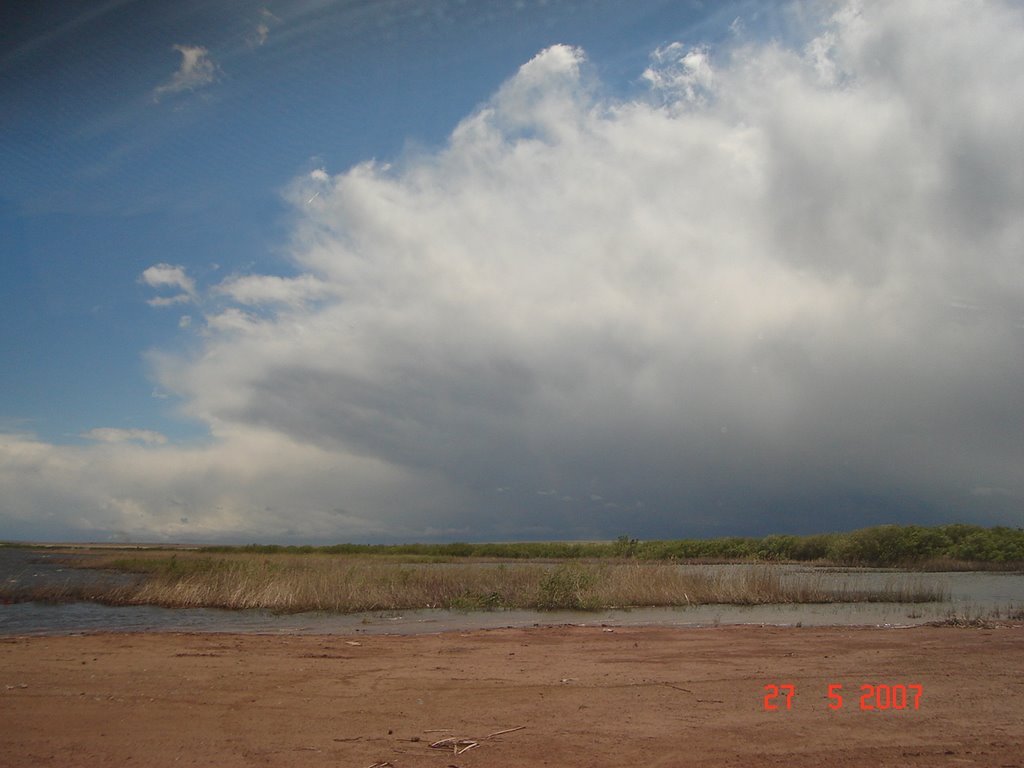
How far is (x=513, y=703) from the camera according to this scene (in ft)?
33.6

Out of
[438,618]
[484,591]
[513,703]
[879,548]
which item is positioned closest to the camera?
[513,703]

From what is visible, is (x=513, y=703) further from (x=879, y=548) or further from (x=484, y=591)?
(x=879, y=548)

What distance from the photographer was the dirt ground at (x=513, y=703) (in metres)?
7.79

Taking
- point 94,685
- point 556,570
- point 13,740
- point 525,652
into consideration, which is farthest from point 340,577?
point 13,740

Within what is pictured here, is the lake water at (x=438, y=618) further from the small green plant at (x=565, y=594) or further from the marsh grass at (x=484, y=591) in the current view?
the small green plant at (x=565, y=594)

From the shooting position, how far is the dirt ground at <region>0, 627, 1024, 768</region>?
307 inches

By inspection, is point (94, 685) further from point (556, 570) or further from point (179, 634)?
point (556, 570)

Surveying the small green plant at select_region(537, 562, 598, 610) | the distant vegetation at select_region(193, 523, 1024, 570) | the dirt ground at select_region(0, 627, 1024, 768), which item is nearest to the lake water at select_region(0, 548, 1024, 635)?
the small green plant at select_region(537, 562, 598, 610)

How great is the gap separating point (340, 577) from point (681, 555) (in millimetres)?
53209
